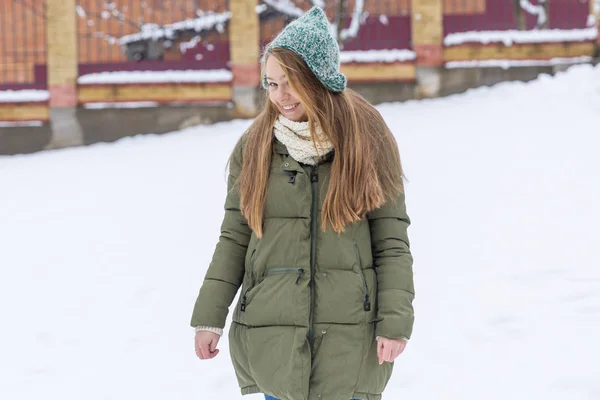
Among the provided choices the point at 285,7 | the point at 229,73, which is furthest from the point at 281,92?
the point at 285,7

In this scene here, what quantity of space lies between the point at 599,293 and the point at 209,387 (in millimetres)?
2337

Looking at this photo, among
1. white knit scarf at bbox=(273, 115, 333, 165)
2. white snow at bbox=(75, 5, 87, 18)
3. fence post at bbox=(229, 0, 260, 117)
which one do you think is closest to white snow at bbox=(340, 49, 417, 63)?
fence post at bbox=(229, 0, 260, 117)

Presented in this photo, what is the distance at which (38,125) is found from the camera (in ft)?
38.3

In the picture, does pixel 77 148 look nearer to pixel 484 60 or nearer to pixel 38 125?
pixel 38 125

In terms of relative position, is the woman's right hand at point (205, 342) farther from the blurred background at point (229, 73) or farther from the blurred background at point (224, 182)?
the blurred background at point (229, 73)

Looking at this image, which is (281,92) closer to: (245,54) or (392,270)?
(392,270)

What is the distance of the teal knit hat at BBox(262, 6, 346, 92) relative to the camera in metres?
2.37

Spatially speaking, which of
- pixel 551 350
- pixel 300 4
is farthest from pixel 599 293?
pixel 300 4

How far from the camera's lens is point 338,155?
238 centimetres

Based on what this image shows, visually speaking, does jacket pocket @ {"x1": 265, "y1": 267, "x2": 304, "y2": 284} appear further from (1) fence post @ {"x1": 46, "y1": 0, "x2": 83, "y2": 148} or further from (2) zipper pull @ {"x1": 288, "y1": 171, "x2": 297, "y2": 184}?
(1) fence post @ {"x1": 46, "y1": 0, "x2": 83, "y2": 148}

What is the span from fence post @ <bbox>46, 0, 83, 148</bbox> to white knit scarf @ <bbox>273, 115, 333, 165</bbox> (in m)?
9.72

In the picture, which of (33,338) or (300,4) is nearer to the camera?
(33,338)

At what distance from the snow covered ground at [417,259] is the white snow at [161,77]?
1.18m

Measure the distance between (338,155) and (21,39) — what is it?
1184cm
